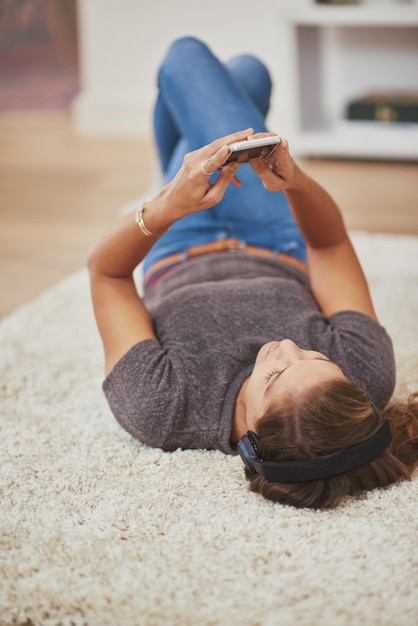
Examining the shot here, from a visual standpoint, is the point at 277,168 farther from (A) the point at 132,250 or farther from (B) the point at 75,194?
(B) the point at 75,194

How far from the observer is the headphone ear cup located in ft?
3.65

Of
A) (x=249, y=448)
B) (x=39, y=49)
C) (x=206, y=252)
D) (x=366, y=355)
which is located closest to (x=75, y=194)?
(x=206, y=252)

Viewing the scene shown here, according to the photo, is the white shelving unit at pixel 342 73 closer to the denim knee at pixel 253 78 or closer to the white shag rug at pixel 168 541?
the denim knee at pixel 253 78

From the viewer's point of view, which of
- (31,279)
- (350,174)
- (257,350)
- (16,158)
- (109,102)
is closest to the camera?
(257,350)

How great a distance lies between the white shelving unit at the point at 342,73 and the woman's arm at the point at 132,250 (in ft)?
6.03

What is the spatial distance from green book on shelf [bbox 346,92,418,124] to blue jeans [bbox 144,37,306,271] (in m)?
1.22

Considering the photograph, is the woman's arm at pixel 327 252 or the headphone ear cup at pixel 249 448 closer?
the headphone ear cup at pixel 249 448

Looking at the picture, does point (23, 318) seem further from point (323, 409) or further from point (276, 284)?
point (323, 409)

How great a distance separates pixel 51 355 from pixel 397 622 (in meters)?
0.97

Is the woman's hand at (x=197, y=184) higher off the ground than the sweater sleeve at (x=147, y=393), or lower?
higher

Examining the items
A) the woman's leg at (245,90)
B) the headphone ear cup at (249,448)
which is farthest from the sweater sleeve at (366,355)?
the woman's leg at (245,90)

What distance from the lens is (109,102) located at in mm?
3727

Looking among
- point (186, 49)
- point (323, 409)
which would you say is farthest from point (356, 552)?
point (186, 49)

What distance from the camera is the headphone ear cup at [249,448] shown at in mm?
1112
